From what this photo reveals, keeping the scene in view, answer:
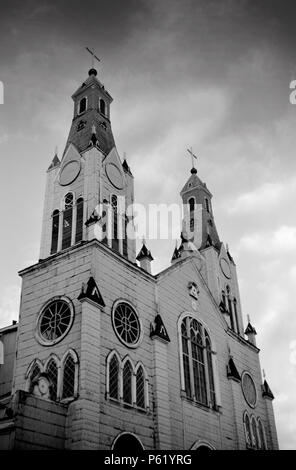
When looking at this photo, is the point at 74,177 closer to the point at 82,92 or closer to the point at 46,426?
the point at 82,92

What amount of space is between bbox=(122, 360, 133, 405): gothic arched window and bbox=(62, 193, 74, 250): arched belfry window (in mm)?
8734

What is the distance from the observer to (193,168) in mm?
52344

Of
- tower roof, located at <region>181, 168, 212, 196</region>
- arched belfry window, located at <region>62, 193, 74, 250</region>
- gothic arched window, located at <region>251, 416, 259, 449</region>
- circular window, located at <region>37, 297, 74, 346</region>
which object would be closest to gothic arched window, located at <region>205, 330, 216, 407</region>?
gothic arched window, located at <region>251, 416, 259, 449</region>

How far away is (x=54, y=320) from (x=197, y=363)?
1072 cm

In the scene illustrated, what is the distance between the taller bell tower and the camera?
3266cm

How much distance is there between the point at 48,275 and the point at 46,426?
936 centimetres

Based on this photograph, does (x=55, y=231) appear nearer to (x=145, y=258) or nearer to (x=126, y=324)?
(x=145, y=258)

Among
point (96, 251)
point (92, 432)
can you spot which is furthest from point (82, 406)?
point (96, 251)

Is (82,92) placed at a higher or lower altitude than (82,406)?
higher

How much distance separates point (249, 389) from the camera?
39.2 m

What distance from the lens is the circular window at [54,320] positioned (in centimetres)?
2692

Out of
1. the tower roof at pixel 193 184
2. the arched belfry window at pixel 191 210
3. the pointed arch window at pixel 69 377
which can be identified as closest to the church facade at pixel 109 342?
the pointed arch window at pixel 69 377

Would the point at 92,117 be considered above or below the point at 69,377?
above

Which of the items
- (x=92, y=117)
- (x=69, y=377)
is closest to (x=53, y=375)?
(x=69, y=377)
